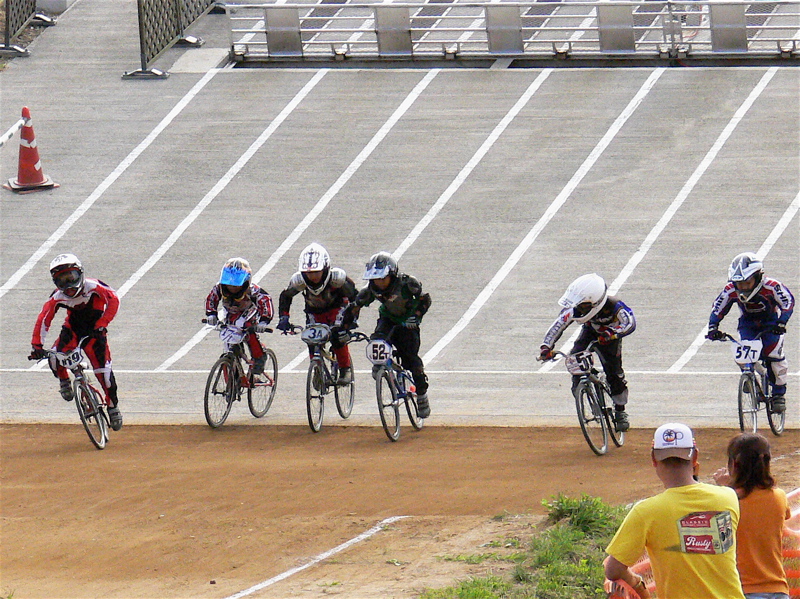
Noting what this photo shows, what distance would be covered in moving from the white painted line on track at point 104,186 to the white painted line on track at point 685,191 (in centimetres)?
878

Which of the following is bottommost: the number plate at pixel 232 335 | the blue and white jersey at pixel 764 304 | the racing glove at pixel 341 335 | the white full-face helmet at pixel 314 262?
the racing glove at pixel 341 335

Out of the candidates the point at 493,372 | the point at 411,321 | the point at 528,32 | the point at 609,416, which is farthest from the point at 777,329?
the point at 528,32

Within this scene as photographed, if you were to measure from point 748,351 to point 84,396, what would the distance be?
6638 millimetres

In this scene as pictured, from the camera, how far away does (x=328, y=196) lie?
845 inches

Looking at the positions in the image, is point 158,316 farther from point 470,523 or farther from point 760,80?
point 760,80

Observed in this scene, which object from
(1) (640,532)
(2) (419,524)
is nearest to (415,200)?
(2) (419,524)

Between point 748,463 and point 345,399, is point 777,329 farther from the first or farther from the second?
point 748,463

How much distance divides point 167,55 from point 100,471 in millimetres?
17306

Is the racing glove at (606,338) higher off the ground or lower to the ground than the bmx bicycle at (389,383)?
higher

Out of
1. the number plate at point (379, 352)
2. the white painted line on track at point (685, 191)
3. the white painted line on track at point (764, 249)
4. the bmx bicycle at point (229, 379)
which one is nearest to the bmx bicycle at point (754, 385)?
the white painted line on track at point (764, 249)

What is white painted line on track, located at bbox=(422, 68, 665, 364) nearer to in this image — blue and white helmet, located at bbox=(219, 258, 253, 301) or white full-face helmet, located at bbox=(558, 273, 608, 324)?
blue and white helmet, located at bbox=(219, 258, 253, 301)

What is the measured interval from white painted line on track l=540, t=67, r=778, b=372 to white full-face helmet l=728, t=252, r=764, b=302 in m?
4.12

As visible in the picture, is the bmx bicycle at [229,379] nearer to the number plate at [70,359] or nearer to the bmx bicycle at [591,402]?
the number plate at [70,359]

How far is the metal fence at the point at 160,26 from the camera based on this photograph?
2622cm
